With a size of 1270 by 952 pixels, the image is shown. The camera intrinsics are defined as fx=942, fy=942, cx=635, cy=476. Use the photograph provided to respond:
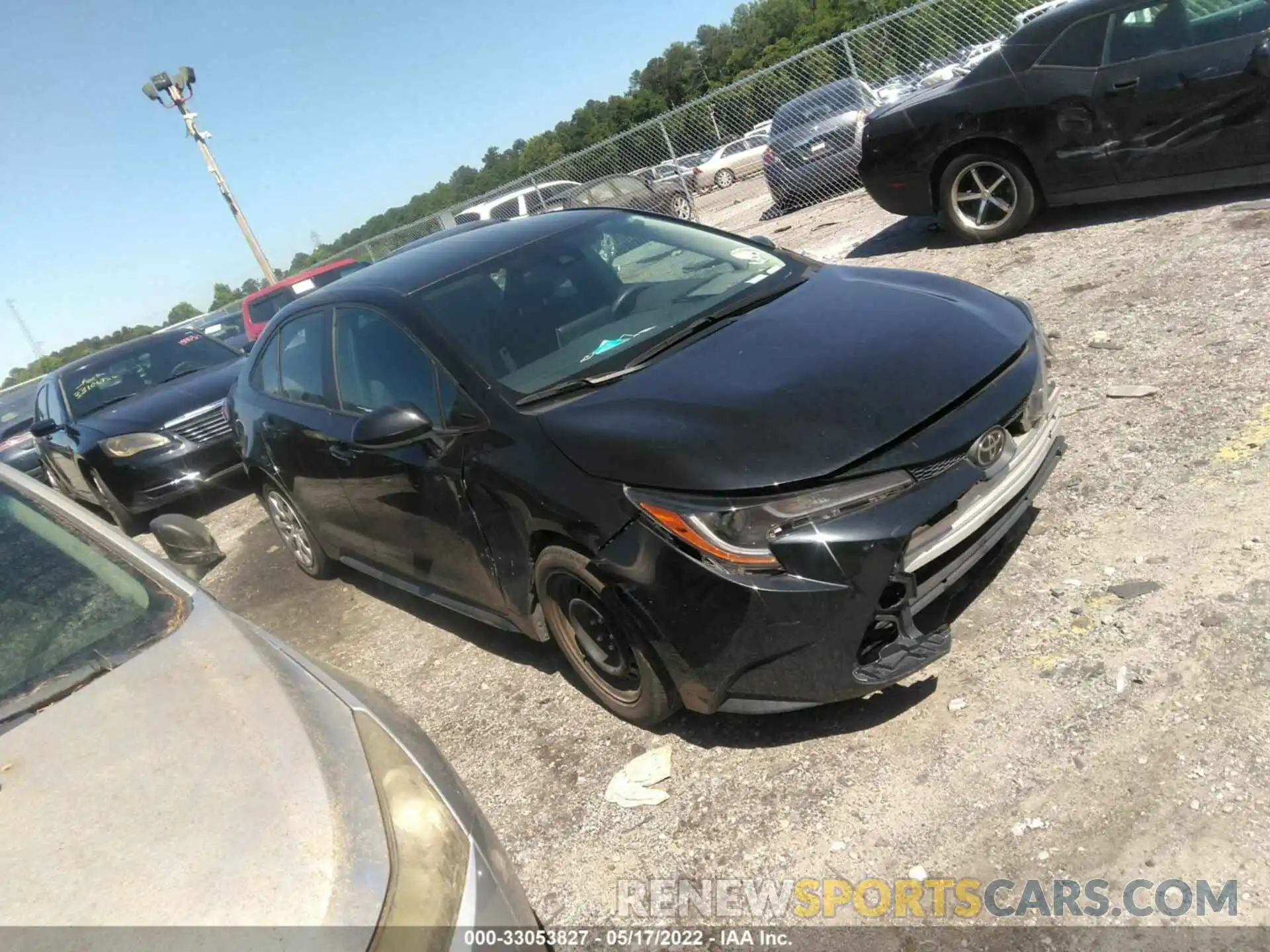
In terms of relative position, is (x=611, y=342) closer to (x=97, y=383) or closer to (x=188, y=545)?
(x=188, y=545)

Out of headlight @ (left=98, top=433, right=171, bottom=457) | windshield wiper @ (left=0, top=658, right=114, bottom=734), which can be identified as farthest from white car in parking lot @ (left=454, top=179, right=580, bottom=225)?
windshield wiper @ (left=0, top=658, right=114, bottom=734)

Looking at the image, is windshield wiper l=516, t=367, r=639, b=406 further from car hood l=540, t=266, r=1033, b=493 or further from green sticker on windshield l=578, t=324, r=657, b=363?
green sticker on windshield l=578, t=324, r=657, b=363

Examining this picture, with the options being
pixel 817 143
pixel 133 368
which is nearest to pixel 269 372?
pixel 133 368

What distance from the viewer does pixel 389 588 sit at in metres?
5.61

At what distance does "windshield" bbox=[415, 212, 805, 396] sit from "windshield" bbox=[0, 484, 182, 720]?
4.72 ft

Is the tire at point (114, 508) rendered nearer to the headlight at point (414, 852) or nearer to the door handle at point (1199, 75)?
the headlight at point (414, 852)

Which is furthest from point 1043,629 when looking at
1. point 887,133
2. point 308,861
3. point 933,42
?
point 933,42

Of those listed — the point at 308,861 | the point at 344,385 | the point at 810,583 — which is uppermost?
the point at 344,385

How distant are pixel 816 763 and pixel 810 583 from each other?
676 mm

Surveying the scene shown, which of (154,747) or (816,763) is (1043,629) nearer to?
(816,763)

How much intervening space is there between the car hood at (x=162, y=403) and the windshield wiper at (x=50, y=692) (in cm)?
599

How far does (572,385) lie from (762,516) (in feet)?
3.37

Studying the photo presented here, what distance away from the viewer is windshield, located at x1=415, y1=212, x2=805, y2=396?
3.67m

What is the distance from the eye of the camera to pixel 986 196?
7.75m
